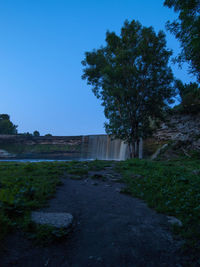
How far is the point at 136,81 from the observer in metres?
18.1

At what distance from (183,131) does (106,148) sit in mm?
15598

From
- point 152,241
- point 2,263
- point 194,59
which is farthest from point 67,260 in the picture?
point 194,59

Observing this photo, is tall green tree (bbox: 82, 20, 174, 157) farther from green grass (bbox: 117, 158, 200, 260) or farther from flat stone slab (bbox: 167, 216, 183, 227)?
flat stone slab (bbox: 167, 216, 183, 227)

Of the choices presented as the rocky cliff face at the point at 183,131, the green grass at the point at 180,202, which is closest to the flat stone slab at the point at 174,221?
the green grass at the point at 180,202

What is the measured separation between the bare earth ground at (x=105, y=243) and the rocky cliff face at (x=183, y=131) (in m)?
18.0

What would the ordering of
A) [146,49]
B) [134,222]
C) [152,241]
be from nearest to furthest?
[152,241]
[134,222]
[146,49]

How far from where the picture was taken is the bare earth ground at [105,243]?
7.77ft

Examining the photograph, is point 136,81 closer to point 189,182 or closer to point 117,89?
point 117,89

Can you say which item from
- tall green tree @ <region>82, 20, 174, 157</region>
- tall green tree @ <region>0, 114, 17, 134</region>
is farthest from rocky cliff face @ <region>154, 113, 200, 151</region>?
tall green tree @ <region>0, 114, 17, 134</region>

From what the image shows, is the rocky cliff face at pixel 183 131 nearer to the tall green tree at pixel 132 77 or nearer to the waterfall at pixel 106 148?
the tall green tree at pixel 132 77

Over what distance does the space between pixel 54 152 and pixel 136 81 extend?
3787 cm

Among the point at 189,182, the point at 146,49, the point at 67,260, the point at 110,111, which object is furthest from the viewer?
the point at 110,111

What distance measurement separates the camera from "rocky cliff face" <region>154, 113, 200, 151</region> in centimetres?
1975

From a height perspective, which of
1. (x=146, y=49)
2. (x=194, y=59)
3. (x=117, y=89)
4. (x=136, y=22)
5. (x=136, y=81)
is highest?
(x=136, y=22)
